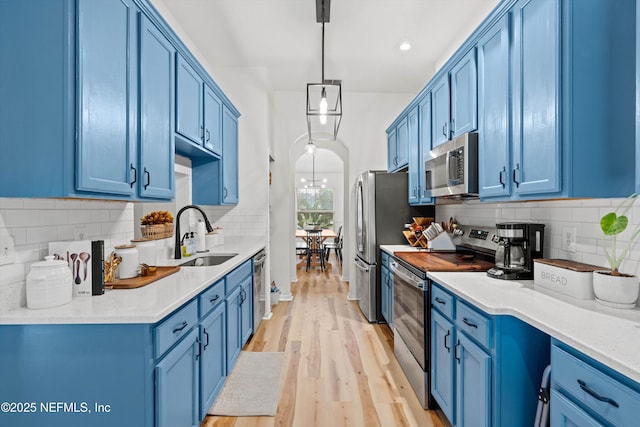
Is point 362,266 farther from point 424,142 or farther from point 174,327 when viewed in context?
point 174,327

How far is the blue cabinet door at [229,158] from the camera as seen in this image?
3609 millimetres

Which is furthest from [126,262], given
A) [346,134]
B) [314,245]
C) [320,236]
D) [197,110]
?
[314,245]

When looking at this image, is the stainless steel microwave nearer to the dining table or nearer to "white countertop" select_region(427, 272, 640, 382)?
"white countertop" select_region(427, 272, 640, 382)

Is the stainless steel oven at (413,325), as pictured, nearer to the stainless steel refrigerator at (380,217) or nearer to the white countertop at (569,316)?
the white countertop at (569,316)

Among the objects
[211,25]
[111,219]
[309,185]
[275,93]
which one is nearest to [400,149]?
[275,93]

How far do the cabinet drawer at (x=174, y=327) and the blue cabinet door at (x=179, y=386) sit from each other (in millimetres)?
44

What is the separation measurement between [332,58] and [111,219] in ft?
9.44

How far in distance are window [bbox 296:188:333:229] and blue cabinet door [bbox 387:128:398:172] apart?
6475 millimetres

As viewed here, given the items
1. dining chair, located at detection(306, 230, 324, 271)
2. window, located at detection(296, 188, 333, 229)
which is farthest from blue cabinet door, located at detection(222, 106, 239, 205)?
window, located at detection(296, 188, 333, 229)

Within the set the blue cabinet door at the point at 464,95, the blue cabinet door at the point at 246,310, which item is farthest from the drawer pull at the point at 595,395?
the blue cabinet door at the point at 246,310

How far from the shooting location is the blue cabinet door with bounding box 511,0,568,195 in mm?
1544

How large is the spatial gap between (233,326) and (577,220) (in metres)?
2.40

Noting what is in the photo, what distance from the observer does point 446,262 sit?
2527 millimetres

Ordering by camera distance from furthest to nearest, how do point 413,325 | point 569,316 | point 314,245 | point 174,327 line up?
point 314,245
point 413,325
point 174,327
point 569,316
